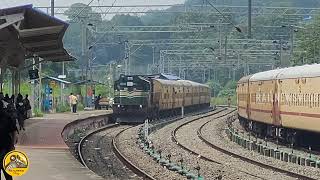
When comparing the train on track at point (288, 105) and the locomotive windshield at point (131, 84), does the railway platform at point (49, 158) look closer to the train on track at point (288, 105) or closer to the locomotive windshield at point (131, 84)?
the train on track at point (288, 105)

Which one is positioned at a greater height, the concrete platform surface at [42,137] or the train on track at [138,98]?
the train on track at [138,98]

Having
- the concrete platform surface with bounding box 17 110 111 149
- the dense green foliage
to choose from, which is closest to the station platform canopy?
the concrete platform surface with bounding box 17 110 111 149

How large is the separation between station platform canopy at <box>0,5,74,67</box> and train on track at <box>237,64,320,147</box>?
819 centimetres

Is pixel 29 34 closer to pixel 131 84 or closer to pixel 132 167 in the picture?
pixel 132 167

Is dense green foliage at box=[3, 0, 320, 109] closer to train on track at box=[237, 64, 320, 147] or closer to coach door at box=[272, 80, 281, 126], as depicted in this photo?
train on track at box=[237, 64, 320, 147]

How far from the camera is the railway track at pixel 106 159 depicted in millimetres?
17845

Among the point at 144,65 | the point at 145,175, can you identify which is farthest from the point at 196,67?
the point at 145,175

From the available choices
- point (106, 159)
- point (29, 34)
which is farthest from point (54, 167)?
point (106, 159)

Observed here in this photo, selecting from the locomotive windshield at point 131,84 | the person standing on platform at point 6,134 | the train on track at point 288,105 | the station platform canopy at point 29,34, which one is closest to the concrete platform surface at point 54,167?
the person standing on platform at point 6,134

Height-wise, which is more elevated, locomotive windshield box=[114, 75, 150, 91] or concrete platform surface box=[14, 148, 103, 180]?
locomotive windshield box=[114, 75, 150, 91]

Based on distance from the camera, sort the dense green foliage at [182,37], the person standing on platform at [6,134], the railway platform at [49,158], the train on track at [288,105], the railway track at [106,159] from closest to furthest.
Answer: the person standing on platform at [6,134], the railway platform at [49,158], the railway track at [106,159], the train on track at [288,105], the dense green foliage at [182,37]

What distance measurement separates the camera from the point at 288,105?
25281 mm

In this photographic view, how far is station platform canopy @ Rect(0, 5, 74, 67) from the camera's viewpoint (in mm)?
16234

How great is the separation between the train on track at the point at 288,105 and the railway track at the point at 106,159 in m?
6.19
